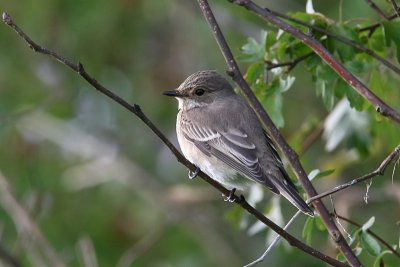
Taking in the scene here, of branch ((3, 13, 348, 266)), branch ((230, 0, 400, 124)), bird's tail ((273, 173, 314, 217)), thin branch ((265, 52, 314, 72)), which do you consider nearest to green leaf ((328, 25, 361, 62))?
thin branch ((265, 52, 314, 72))

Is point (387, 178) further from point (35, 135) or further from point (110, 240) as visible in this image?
point (35, 135)

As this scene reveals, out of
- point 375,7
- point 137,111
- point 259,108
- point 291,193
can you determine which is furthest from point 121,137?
point 137,111

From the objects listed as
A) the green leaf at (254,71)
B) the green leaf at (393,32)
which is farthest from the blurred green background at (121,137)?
the green leaf at (393,32)

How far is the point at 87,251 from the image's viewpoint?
187 inches

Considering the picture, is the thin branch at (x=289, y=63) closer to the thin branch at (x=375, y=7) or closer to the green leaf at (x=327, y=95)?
the green leaf at (x=327, y=95)

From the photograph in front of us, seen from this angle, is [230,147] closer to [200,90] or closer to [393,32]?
[200,90]

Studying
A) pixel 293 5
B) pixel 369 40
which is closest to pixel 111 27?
pixel 293 5

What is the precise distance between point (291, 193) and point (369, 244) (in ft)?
2.37

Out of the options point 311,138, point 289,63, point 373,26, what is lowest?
point 311,138

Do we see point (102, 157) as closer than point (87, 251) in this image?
No

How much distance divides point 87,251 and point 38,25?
447cm

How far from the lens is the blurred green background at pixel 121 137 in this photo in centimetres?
845

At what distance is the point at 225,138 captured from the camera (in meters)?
5.14

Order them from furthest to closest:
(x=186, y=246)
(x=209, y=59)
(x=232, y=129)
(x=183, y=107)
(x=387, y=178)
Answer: (x=209, y=59), (x=186, y=246), (x=387, y=178), (x=183, y=107), (x=232, y=129)
